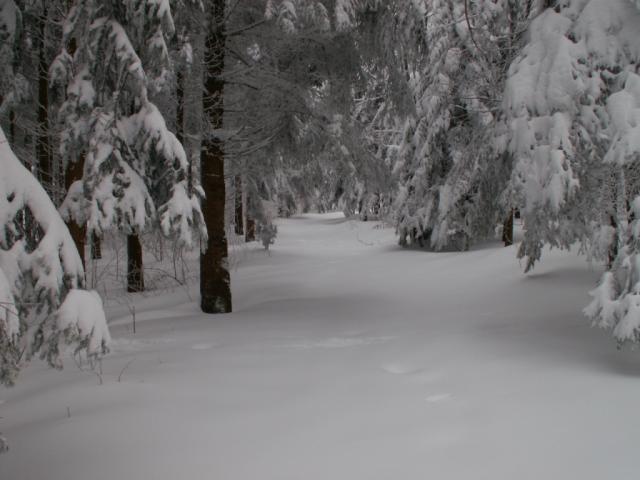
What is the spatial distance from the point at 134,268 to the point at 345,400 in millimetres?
8532

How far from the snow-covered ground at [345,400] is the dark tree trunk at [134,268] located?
145 inches

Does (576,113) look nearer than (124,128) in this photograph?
No

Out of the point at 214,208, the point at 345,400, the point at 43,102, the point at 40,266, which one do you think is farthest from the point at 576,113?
the point at 43,102

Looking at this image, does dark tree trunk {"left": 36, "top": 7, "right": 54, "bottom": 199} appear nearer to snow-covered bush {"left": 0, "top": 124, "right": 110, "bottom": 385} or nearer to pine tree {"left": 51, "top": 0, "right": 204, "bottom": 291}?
pine tree {"left": 51, "top": 0, "right": 204, "bottom": 291}

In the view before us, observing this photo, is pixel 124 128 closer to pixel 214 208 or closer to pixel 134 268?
pixel 214 208

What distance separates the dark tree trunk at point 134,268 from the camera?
1189 cm

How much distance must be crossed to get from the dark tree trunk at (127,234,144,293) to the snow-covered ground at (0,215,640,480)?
12.1 ft

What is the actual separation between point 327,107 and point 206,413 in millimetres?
5607

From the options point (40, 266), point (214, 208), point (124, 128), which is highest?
point (124, 128)

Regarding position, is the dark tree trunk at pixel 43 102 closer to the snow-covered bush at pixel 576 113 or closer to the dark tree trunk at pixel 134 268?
the dark tree trunk at pixel 134 268

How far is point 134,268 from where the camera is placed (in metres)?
11.9

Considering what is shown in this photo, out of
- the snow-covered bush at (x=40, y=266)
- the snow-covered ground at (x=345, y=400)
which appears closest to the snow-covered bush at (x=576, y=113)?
the snow-covered ground at (x=345, y=400)

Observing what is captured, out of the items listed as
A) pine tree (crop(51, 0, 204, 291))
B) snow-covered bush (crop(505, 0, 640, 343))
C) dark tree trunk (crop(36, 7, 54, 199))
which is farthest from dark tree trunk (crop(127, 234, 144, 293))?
snow-covered bush (crop(505, 0, 640, 343))

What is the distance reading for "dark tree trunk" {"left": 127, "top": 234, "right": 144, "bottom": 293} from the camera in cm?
1189
